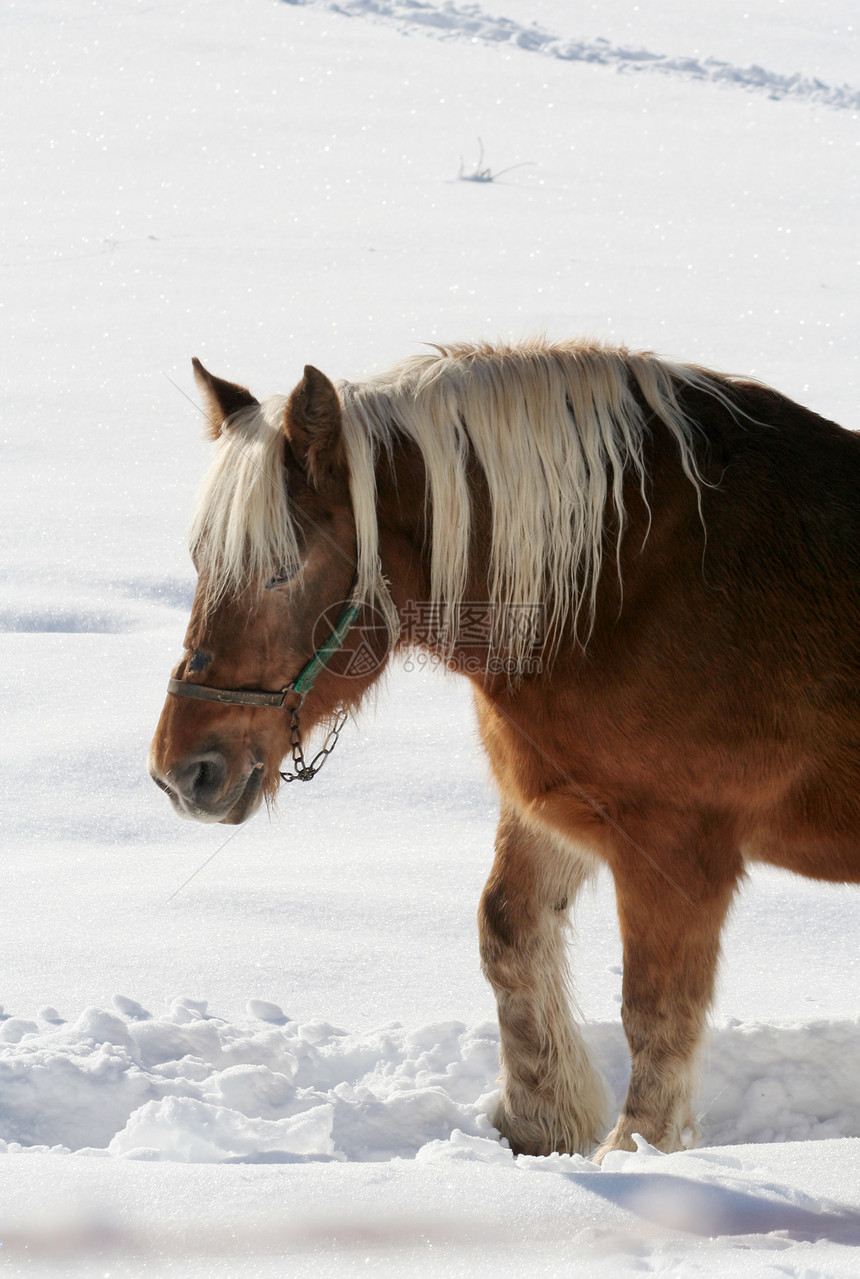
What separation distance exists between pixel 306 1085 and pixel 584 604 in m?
1.31

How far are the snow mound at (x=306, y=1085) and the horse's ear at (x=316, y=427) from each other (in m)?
1.30

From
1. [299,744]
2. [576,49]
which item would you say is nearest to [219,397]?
[299,744]

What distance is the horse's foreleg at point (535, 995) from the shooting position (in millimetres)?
2873

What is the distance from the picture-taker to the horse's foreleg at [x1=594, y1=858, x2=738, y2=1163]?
2.49m

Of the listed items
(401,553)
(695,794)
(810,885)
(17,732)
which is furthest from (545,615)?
(17,732)

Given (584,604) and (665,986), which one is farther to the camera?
(665,986)

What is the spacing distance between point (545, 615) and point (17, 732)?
2.56 m

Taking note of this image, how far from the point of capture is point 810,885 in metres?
3.69

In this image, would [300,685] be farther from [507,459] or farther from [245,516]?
[507,459]

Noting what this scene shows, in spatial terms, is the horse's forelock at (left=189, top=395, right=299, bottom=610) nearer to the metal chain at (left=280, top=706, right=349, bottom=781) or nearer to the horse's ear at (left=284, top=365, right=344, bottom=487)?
the horse's ear at (left=284, top=365, right=344, bottom=487)

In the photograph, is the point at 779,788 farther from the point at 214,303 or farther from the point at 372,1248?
the point at 214,303

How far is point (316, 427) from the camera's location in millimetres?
2221

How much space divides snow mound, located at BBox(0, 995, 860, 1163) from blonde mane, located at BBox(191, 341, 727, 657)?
3.59 feet

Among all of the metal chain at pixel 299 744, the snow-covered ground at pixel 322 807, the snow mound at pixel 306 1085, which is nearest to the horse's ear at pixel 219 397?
the metal chain at pixel 299 744
